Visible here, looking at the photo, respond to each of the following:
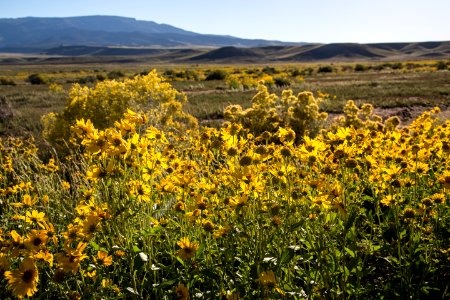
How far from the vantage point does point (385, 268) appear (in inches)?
114

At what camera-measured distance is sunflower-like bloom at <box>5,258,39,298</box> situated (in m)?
1.78

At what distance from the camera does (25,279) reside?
5.94 ft

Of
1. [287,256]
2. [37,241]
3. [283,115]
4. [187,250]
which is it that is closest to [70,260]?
[37,241]

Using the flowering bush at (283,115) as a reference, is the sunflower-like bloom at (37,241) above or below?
above

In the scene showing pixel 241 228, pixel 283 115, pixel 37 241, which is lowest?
pixel 283 115

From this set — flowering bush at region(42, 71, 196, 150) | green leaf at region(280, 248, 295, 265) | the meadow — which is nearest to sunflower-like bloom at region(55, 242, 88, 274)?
the meadow

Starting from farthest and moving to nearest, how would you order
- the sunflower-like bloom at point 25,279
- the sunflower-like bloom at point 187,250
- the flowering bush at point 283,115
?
the flowering bush at point 283,115, the sunflower-like bloom at point 187,250, the sunflower-like bloom at point 25,279

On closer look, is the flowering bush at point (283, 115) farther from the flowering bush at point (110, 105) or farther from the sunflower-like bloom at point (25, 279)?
the sunflower-like bloom at point (25, 279)

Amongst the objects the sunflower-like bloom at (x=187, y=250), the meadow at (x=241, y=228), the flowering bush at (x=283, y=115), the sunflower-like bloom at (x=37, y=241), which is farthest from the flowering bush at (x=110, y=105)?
the sunflower-like bloom at (x=37, y=241)

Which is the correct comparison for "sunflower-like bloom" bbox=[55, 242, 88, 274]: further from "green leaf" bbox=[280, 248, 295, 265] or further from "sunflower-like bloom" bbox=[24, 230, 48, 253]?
"green leaf" bbox=[280, 248, 295, 265]

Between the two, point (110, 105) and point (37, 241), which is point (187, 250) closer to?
point (37, 241)

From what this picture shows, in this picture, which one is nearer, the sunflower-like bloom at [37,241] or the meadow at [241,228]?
the sunflower-like bloom at [37,241]

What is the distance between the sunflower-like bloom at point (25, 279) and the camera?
5.83 feet

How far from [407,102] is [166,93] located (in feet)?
33.5
